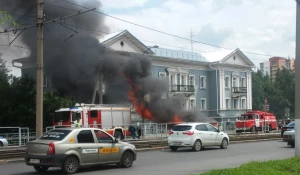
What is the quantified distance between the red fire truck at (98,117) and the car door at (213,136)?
11.5 m

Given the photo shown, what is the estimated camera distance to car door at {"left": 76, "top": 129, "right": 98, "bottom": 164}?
1337 centimetres

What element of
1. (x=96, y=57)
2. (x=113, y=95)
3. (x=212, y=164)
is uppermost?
(x=96, y=57)

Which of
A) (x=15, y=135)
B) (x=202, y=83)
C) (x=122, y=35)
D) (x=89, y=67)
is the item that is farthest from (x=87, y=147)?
(x=202, y=83)

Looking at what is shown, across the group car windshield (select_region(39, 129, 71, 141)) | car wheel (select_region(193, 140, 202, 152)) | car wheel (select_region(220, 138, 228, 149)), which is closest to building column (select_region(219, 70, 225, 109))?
car wheel (select_region(220, 138, 228, 149))

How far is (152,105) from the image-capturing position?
4381 centimetres

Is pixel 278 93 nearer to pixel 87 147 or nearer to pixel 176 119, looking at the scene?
pixel 176 119

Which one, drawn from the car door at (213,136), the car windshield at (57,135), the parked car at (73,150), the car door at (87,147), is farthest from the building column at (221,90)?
the car windshield at (57,135)

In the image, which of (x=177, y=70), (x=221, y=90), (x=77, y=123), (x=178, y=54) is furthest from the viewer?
(x=221, y=90)

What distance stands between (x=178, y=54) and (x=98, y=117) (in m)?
32.4

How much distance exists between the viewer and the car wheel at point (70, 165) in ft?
42.3

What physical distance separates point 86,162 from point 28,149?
1791 mm

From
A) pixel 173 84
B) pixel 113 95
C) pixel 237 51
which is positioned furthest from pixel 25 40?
pixel 237 51

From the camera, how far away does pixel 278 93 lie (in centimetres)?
9662

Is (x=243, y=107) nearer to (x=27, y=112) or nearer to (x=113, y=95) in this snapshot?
(x=113, y=95)
